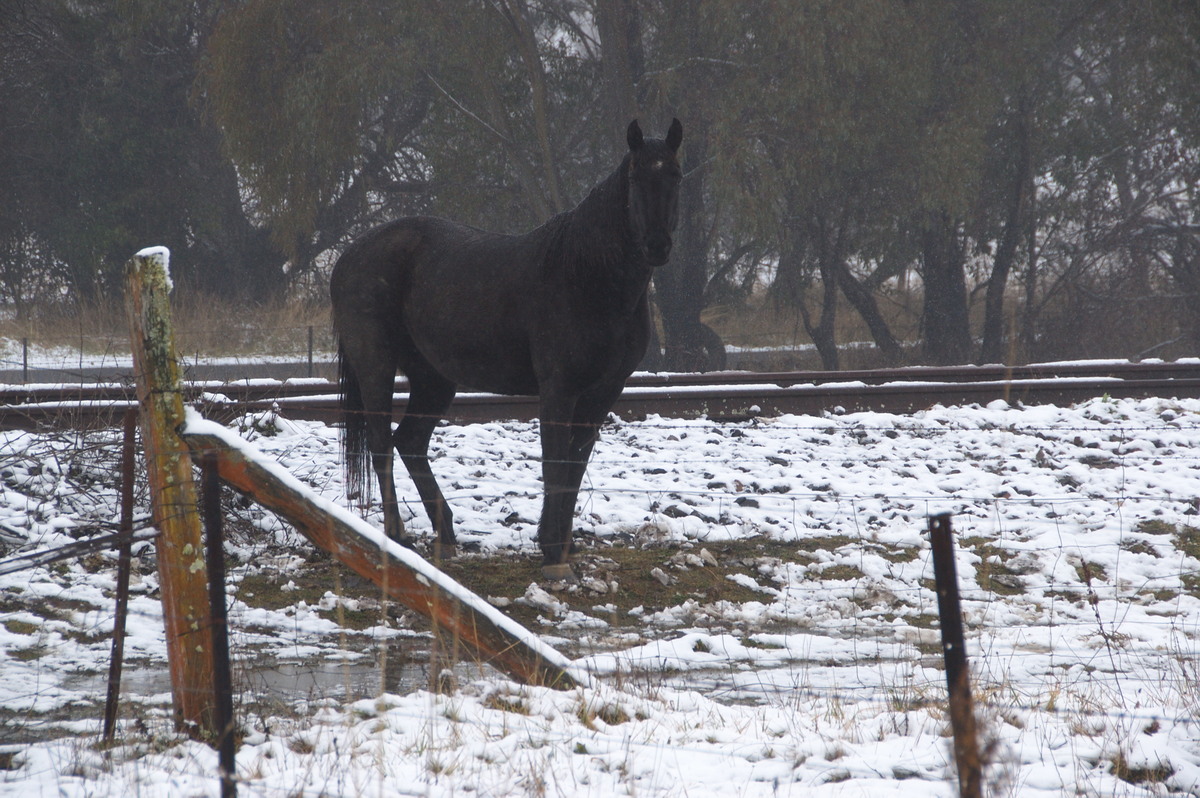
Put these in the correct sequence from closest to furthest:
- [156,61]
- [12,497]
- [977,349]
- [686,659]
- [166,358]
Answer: [166,358]
[686,659]
[12,497]
[977,349]
[156,61]

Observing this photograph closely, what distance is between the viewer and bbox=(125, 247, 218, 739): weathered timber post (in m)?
3.31

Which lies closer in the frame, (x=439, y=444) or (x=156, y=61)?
(x=439, y=444)

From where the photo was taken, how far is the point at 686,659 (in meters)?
4.57

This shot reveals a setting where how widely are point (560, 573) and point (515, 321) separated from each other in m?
1.48

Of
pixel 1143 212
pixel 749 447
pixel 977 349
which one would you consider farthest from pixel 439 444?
pixel 1143 212

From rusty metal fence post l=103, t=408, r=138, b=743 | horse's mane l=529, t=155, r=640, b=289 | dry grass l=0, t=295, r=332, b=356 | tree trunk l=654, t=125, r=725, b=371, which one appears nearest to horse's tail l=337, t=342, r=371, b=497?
horse's mane l=529, t=155, r=640, b=289

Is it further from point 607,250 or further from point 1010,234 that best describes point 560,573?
point 1010,234

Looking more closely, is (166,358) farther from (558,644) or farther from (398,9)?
(398,9)

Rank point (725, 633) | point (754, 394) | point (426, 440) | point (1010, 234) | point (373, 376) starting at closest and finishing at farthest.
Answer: point (725, 633)
point (373, 376)
point (426, 440)
point (754, 394)
point (1010, 234)

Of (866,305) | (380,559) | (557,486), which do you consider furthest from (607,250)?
(866,305)

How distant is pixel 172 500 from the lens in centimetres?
332

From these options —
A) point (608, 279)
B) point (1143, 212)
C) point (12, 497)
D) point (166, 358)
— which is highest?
point (1143, 212)

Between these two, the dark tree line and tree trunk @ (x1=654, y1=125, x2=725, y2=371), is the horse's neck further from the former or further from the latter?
tree trunk @ (x1=654, y1=125, x2=725, y2=371)

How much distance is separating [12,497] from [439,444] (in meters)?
3.08
